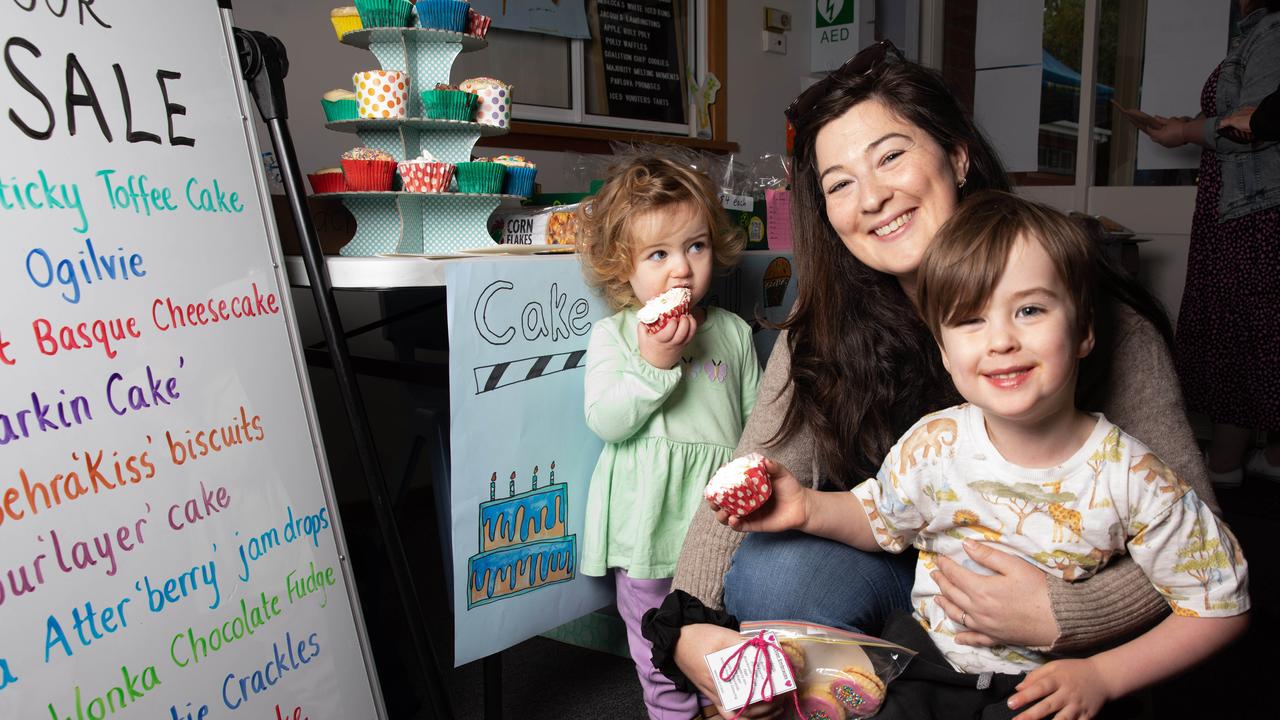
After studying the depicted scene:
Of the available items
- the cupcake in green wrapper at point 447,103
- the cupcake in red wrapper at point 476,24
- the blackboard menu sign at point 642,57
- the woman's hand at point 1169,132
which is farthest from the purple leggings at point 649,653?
the woman's hand at point 1169,132

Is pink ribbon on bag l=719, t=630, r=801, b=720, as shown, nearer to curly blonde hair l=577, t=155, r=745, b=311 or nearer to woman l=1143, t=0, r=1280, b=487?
curly blonde hair l=577, t=155, r=745, b=311

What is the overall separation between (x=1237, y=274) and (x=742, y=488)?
109 inches

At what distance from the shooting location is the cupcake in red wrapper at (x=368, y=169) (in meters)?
1.48

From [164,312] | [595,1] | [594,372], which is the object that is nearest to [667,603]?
[594,372]

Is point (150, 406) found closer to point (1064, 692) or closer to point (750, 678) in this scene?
point (750, 678)

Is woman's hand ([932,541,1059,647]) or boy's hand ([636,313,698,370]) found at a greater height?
boy's hand ([636,313,698,370])

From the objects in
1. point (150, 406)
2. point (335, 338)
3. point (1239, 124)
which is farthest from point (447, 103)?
point (1239, 124)

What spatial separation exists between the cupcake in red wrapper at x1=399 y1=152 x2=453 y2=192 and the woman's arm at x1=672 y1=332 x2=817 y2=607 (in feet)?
2.07

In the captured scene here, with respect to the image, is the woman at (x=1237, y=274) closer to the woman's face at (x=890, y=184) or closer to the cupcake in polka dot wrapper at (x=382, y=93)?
the woman's face at (x=890, y=184)

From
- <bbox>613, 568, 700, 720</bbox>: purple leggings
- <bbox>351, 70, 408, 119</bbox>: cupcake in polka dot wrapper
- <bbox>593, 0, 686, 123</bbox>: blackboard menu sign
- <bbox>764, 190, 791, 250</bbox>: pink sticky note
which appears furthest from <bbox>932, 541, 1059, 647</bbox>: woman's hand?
<bbox>593, 0, 686, 123</bbox>: blackboard menu sign

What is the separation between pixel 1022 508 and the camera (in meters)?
1.02

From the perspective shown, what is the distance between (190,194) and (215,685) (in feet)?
1.91

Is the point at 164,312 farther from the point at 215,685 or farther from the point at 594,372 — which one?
the point at 594,372

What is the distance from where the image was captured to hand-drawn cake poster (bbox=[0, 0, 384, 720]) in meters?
0.88
